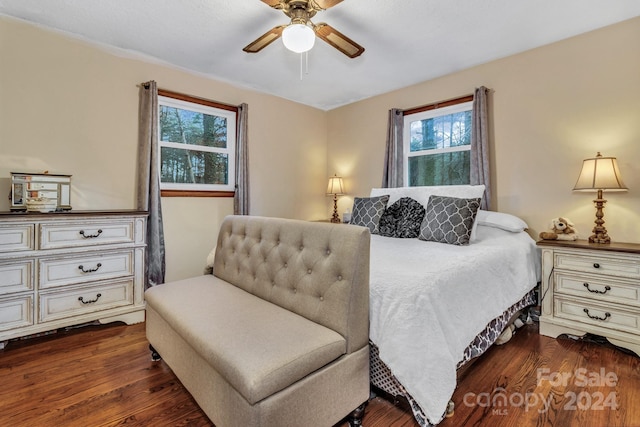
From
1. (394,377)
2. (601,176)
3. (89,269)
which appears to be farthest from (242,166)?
(601,176)

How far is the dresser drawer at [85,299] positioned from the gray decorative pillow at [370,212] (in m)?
2.12

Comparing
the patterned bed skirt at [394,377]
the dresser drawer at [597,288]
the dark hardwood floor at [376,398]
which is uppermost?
the dresser drawer at [597,288]

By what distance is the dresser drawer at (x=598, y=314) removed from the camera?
2.05 metres

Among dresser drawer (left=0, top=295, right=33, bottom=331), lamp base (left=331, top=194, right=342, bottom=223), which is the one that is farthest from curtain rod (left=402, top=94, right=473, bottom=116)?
dresser drawer (left=0, top=295, right=33, bottom=331)

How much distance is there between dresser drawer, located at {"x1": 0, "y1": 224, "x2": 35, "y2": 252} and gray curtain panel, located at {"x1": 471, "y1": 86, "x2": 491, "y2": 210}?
3680mm

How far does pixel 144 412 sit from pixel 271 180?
289cm

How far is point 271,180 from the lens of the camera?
4.03m

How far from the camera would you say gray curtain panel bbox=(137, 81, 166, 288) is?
2.90 meters

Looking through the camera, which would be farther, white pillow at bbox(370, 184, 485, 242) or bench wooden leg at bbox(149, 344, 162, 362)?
white pillow at bbox(370, 184, 485, 242)

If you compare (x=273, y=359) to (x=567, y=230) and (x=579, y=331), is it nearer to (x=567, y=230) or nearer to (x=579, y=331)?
(x=579, y=331)

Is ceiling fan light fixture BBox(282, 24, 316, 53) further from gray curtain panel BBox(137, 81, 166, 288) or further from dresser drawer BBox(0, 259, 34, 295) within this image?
dresser drawer BBox(0, 259, 34, 295)

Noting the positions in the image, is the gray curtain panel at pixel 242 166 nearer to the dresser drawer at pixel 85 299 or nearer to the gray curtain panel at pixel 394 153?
the dresser drawer at pixel 85 299

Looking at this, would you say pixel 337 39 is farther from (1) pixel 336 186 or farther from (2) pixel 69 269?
(2) pixel 69 269

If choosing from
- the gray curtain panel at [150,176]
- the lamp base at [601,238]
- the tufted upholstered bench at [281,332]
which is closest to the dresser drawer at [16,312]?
the gray curtain panel at [150,176]
